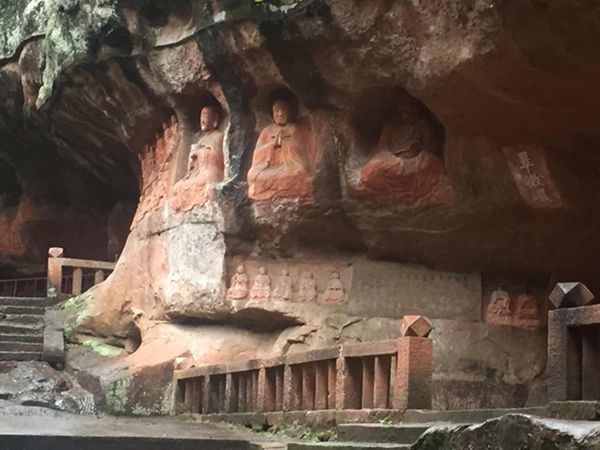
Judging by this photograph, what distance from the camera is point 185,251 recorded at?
11086mm

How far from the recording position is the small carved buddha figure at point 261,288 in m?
10.8

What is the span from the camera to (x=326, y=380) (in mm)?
7254

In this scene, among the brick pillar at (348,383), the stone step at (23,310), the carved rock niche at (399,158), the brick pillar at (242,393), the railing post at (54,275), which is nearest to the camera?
the brick pillar at (348,383)

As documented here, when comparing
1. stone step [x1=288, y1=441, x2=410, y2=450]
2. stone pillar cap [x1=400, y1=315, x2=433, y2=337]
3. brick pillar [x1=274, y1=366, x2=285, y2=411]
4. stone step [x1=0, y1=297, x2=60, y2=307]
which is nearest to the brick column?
brick pillar [x1=274, y1=366, x2=285, y2=411]

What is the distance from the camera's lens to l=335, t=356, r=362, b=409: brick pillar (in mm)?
6828

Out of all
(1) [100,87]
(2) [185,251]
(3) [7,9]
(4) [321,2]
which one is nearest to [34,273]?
(3) [7,9]

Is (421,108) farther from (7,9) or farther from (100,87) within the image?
(7,9)

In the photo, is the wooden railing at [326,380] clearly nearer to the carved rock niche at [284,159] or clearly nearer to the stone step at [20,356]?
the carved rock niche at [284,159]

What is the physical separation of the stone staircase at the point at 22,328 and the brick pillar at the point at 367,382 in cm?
629

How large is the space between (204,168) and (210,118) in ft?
2.16

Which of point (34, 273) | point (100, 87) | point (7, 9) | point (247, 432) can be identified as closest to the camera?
point (247, 432)

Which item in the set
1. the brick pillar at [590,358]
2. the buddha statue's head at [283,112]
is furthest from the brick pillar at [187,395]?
the brick pillar at [590,358]

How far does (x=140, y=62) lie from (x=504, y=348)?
19.2 feet

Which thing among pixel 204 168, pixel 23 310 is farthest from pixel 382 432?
pixel 23 310
